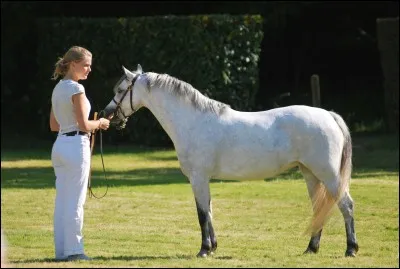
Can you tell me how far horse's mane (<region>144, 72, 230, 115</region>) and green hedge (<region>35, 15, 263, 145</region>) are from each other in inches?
550

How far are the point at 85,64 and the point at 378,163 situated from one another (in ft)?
40.5

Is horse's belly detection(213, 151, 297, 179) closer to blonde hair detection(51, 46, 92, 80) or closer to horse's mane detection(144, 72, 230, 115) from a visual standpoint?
horse's mane detection(144, 72, 230, 115)

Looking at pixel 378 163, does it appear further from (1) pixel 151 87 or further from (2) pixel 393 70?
(1) pixel 151 87

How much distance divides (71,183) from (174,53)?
15.6m

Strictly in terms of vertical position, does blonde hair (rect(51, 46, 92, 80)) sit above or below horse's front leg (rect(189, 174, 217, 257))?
above

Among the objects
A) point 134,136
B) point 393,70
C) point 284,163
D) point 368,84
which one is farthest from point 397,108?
point 284,163

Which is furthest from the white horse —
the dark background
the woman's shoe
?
the dark background

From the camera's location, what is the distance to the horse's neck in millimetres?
11445

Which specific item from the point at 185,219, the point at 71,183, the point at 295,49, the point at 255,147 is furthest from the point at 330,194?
the point at 295,49

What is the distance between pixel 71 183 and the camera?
10625 mm

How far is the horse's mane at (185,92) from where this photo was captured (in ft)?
37.7

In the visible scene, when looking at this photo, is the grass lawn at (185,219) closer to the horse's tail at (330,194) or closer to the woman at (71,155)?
the horse's tail at (330,194)

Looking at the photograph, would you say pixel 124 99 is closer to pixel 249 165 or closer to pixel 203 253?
pixel 249 165

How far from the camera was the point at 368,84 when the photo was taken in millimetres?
29859
